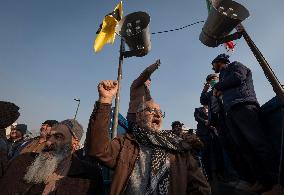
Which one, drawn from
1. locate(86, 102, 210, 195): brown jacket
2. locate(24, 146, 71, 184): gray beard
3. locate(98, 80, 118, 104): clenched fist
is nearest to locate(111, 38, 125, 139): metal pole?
locate(24, 146, 71, 184): gray beard

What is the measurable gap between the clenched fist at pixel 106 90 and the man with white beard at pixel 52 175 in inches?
50.2

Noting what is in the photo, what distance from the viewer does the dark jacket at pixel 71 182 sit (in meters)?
3.41

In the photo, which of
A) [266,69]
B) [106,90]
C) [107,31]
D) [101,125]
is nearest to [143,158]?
[101,125]

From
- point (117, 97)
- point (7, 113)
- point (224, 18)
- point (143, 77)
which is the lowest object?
point (7, 113)

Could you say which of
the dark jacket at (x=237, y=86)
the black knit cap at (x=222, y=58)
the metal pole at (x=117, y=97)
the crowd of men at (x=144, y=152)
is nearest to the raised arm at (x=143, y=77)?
the crowd of men at (x=144, y=152)

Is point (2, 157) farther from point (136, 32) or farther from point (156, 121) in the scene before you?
point (136, 32)

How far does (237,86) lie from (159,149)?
77.5 inches

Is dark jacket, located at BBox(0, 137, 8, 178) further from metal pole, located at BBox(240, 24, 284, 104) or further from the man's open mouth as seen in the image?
metal pole, located at BBox(240, 24, 284, 104)

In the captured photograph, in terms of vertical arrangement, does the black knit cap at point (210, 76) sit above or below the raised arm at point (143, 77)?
above

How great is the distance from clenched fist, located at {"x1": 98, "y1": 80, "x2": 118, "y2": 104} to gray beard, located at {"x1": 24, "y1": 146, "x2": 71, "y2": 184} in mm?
1593

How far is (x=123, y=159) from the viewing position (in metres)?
2.93

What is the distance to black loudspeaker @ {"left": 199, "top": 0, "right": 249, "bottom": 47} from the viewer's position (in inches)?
161

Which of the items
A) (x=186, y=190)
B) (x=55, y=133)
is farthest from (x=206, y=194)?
(x=55, y=133)

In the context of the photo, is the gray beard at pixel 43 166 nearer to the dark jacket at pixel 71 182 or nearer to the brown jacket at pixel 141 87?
the dark jacket at pixel 71 182
